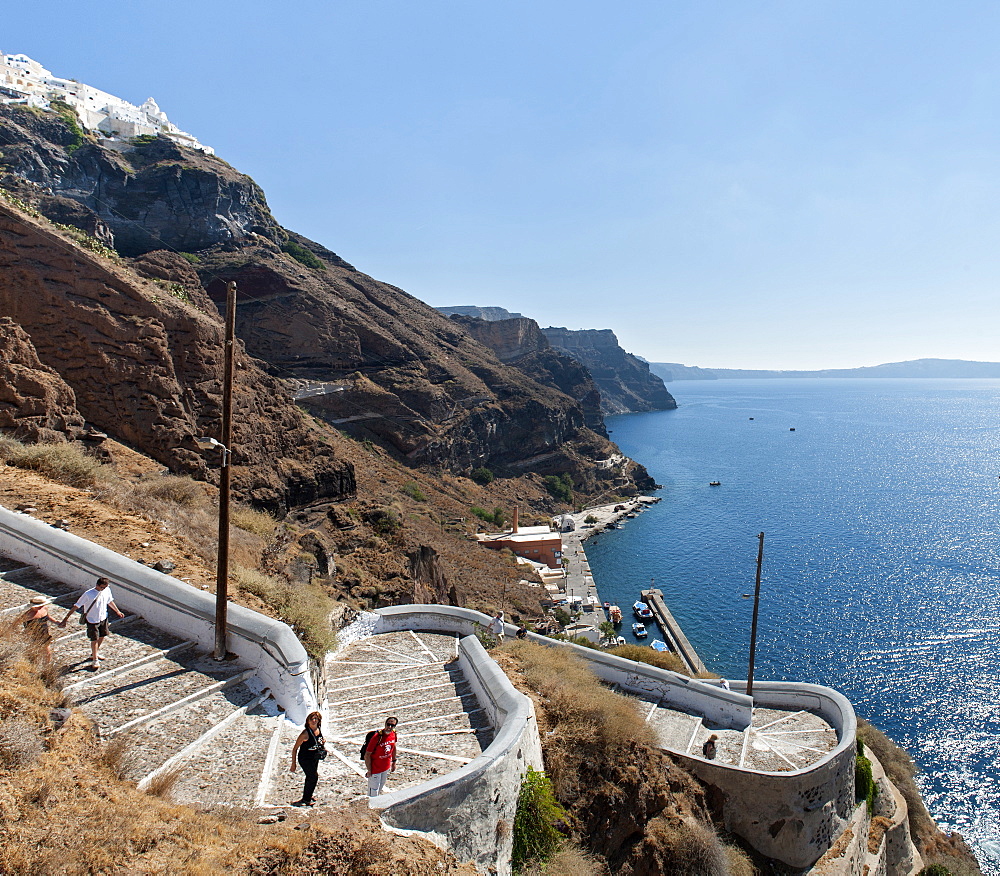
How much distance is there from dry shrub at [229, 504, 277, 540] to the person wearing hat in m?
7.67

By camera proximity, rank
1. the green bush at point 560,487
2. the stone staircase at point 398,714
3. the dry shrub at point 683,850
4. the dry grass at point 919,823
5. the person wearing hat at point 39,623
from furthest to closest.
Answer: the green bush at point 560,487 < the dry grass at point 919,823 < the dry shrub at point 683,850 < the person wearing hat at point 39,623 < the stone staircase at point 398,714

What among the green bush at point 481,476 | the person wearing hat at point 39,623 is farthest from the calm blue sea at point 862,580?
the person wearing hat at point 39,623

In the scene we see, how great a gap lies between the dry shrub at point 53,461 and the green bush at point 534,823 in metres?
10.2

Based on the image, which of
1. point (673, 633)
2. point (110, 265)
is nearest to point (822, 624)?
point (673, 633)

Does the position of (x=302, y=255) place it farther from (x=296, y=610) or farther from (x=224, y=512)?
(x=224, y=512)

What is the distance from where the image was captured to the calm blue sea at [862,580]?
2642 cm

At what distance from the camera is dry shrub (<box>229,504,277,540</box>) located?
14492 mm

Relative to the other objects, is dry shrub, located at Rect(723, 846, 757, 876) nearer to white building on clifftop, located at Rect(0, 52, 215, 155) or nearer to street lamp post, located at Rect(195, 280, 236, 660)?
street lamp post, located at Rect(195, 280, 236, 660)

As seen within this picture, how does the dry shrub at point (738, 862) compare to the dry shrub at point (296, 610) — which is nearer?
the dry shrub at point (296, 610)

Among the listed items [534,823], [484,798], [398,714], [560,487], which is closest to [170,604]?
[398,714]

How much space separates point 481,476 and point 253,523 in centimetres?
4635

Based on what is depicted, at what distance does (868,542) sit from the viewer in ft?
166

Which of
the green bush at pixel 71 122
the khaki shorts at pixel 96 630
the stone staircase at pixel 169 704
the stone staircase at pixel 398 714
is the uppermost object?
the green bush at pixel 71 122

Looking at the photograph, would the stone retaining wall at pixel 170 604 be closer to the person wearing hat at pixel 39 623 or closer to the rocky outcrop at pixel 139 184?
the person wearing hat at pixel 39 623
